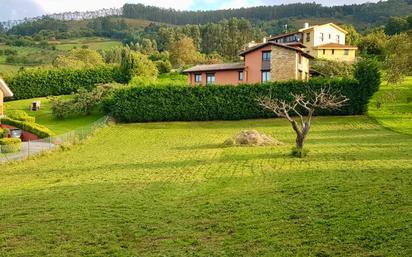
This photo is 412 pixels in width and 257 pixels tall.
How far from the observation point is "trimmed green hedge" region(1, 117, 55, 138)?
1887 inches

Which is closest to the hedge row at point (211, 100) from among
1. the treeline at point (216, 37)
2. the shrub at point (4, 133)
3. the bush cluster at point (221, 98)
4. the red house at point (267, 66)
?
the bush cluster at point (221, 98)

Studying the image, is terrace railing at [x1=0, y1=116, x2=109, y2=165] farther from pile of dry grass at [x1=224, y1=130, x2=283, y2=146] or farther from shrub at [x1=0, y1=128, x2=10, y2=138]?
pile of dry grass at [x1=224, y1=130, x2=283, y2=146]

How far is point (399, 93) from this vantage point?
63.3m

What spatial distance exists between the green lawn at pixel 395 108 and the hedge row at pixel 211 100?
2852 millimetres

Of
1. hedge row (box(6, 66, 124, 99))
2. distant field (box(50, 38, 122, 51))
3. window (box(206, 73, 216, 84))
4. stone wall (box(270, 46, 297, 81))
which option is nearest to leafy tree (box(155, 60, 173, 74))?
hedge row (box(6, 66, 124, 99))

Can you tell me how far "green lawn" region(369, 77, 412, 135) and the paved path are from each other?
2928 cm

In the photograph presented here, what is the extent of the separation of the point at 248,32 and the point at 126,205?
397 ft

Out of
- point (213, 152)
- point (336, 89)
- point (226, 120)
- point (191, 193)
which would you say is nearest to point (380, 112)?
point (336, 89)

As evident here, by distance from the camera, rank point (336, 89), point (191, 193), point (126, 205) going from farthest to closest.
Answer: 1. point (336, 89)
2. point (191, 193)
3. point (126, 205)

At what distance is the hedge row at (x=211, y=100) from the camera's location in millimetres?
54281

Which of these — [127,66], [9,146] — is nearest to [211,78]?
[127,66]

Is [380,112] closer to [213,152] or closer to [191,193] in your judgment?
[213,152]

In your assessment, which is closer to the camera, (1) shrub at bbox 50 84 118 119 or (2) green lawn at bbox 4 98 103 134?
(2) green lawn at bbox 4 98 103 134

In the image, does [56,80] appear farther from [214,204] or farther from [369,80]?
[214,204]
